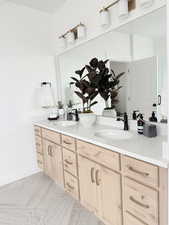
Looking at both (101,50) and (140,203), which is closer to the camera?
(140,203)

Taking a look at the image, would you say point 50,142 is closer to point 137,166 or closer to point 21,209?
point 21,209

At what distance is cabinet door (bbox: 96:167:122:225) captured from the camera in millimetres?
1354

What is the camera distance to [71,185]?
1.95 m

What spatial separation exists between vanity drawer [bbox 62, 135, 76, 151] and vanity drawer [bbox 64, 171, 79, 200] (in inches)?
13.5

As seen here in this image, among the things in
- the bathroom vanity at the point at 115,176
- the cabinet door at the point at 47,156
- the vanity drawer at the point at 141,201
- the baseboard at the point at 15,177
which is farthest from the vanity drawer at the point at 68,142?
the baseboard at the point at 15,177

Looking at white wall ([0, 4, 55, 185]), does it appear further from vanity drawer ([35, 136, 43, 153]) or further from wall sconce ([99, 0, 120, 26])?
wall sconce ([99, 0, 120, 26])

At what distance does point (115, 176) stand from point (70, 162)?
0.68 meters

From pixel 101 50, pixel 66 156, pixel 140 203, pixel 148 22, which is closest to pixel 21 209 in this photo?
pixel 66 156

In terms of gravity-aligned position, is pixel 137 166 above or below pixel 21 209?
above

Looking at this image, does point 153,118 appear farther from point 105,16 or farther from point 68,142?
point 105,16

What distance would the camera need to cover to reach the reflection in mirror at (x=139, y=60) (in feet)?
5.15

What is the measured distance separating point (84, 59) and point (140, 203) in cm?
191

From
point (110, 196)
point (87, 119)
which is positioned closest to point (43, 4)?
point (87, 119)

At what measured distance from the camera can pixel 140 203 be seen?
1177mm
